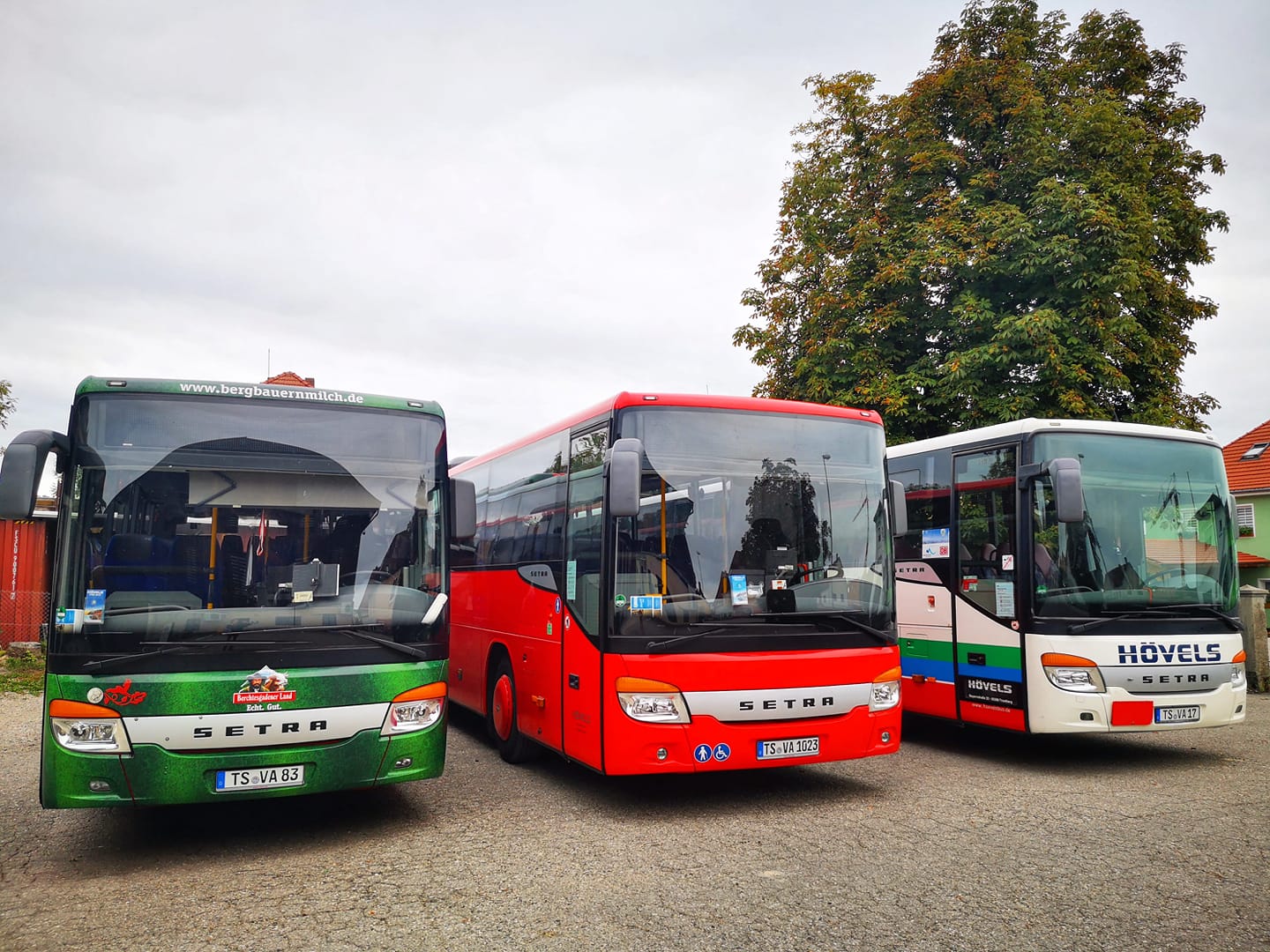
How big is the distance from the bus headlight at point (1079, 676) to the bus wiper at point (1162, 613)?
0.25 metres

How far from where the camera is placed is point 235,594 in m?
6.64

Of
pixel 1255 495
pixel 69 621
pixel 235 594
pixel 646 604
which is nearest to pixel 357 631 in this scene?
pixel 235 594

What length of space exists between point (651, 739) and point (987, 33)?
59.1 feet

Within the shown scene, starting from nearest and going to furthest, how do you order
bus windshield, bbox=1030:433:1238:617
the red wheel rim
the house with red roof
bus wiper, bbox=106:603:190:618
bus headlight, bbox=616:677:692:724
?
bus wiper, bbox=106:603:190:618
bus headlight, bbox=616:677:692:724
bus windshield, bbox=1030:433:1238:617
the red wheel rim
the house with red roof

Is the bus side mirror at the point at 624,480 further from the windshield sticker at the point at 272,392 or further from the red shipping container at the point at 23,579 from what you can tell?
the red shipping container at the point at 23,579

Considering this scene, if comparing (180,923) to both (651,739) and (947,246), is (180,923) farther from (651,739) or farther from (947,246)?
(947,246)

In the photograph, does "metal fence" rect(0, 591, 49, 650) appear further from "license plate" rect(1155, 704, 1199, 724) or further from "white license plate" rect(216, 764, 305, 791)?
"license plate" rect(1155, 704, 1199, 724)

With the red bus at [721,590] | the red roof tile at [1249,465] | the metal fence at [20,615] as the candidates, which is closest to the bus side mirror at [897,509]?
the red bus at [721,590]

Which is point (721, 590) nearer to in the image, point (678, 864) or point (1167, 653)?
point (678, 864)

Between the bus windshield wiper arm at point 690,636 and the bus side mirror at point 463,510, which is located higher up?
the bus side mirror at point 463,510

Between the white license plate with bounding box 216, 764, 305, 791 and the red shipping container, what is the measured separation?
14.9 meters

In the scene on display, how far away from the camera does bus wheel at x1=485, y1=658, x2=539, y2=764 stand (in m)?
9.85

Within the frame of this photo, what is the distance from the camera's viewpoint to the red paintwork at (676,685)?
746 centimetres

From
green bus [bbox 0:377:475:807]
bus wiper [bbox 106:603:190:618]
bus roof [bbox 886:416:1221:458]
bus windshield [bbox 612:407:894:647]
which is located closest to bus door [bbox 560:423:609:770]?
bus windshield [bbox 612:407:894:647]
